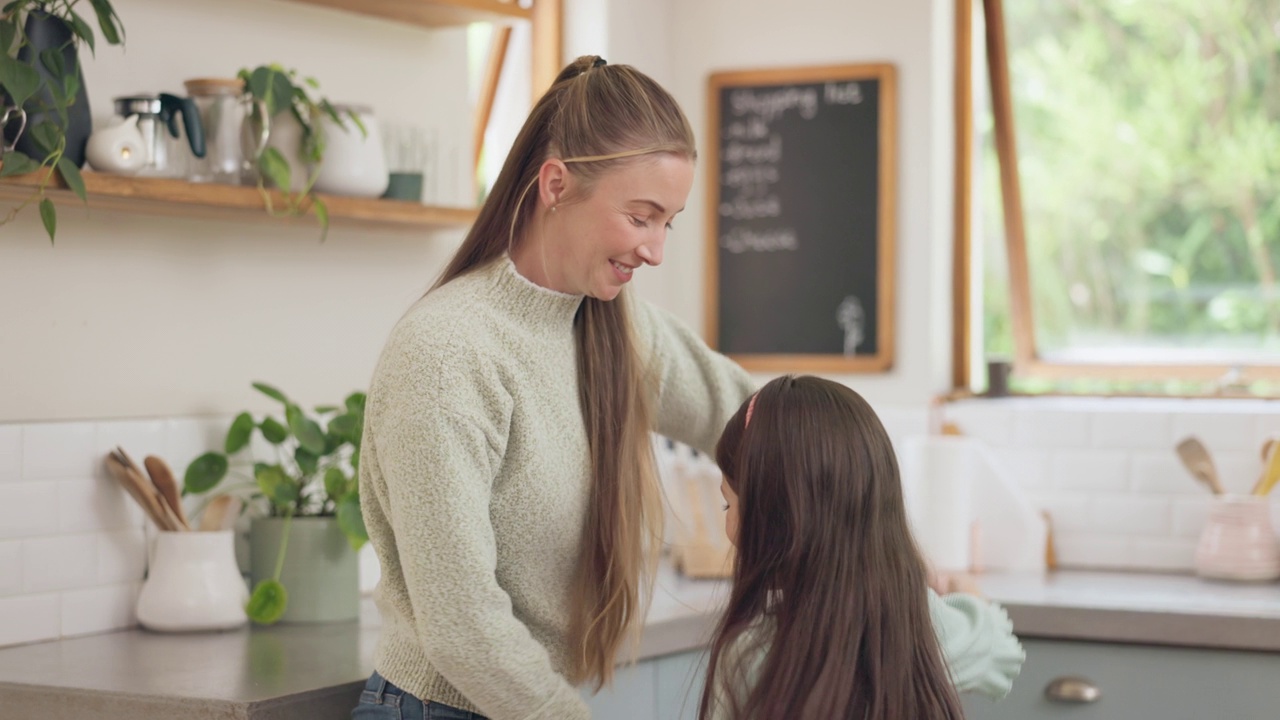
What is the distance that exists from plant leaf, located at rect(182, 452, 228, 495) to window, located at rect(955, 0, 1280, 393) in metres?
1.86

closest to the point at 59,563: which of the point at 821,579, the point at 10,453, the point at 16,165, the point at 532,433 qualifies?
the point at 10,453

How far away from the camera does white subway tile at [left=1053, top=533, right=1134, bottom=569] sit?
3189 mm

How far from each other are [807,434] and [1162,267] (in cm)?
226

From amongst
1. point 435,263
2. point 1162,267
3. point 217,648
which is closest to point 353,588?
point 217,648

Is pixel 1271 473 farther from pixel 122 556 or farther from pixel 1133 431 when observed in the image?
pixel 122 556

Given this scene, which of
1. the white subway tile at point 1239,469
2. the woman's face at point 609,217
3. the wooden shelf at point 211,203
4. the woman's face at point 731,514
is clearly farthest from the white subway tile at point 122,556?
the white subway tile at point 1239,469

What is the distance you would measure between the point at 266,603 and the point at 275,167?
72cm

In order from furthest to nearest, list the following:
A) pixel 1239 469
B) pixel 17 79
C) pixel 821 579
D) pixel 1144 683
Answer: pixel 1239 469
pixel 1144 683
pixel 17 79
pixel 821 579

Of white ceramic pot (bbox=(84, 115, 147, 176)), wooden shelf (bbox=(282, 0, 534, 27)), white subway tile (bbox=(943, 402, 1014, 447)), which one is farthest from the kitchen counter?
wooden shelf (bbox=(282, 0, 534, 27))

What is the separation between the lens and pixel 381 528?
5.45 feet

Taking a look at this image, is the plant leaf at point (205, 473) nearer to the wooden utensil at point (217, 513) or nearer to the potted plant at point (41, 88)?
the wooden utensil at point (217, 513)

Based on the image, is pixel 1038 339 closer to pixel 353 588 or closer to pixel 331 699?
pixel 353 588

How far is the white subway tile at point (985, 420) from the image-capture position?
3.31 meters

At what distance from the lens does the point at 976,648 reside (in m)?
1.81
